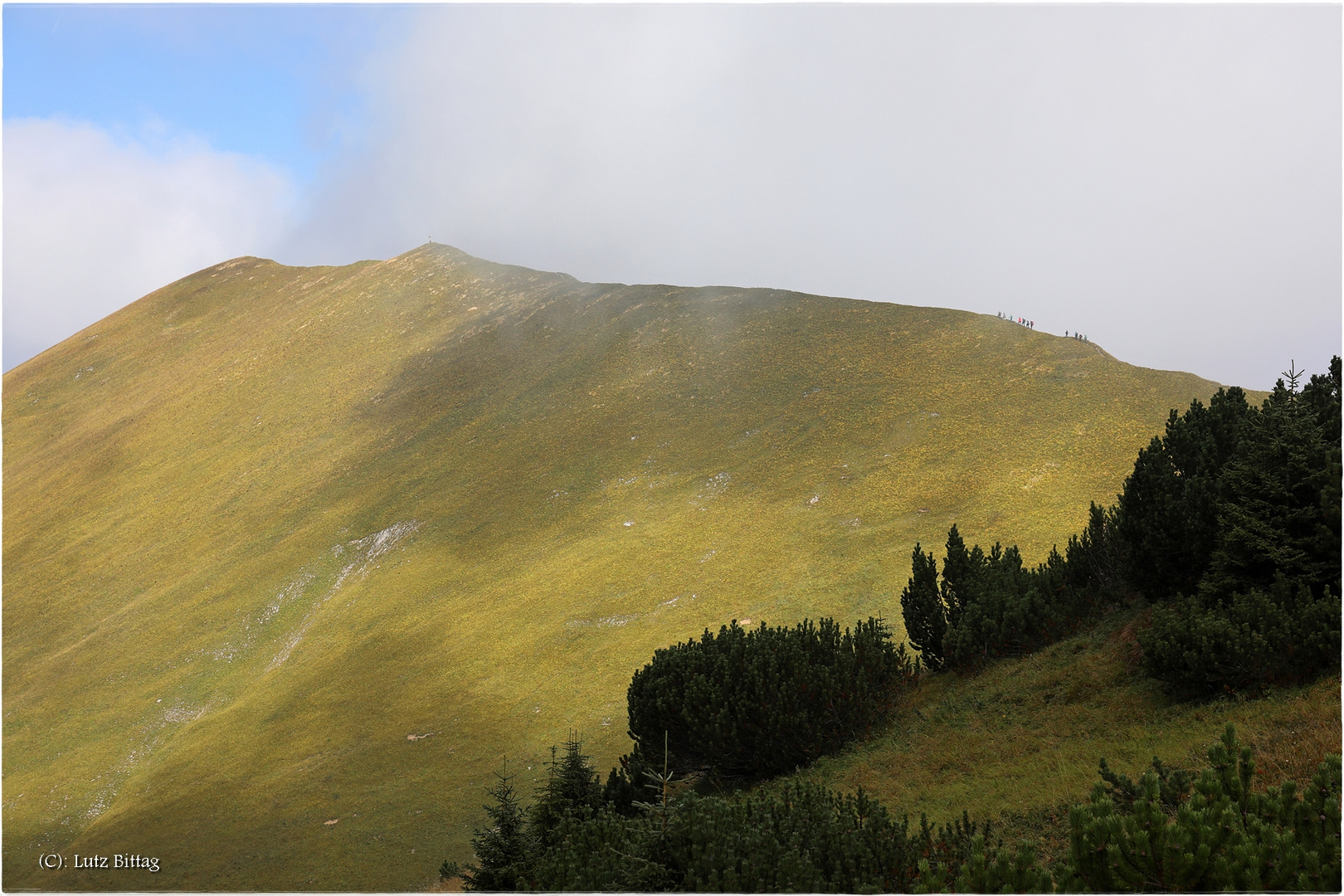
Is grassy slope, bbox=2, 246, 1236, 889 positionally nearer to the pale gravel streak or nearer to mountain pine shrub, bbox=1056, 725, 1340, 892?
the pale gravel streak

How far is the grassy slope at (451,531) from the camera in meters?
35.0

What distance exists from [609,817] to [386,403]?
68746 mm

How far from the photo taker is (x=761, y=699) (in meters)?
17.9

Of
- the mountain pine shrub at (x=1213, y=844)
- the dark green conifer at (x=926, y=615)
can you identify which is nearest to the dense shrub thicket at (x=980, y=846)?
the mountain pine shrub at (x=1213, y=844)

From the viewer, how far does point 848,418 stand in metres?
53.0

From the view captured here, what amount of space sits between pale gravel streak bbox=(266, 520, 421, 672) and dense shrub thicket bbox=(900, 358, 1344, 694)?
133ft

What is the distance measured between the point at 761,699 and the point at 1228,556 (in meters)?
9.16

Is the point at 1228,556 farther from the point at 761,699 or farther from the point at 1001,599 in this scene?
the point at 761,699

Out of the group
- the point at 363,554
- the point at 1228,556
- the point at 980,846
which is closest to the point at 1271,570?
the point at 1228,556

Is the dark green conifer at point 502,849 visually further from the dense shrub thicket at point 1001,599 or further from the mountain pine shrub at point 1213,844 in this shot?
the dense shrub thicket at point 1001,599

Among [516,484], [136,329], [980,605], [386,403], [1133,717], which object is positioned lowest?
[1133,717]

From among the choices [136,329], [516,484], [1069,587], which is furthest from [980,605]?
[136,329]

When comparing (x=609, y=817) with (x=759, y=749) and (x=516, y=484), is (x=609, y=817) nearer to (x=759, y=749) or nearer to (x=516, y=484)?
(x=759, y=749)

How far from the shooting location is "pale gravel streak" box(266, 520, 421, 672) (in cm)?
4959
